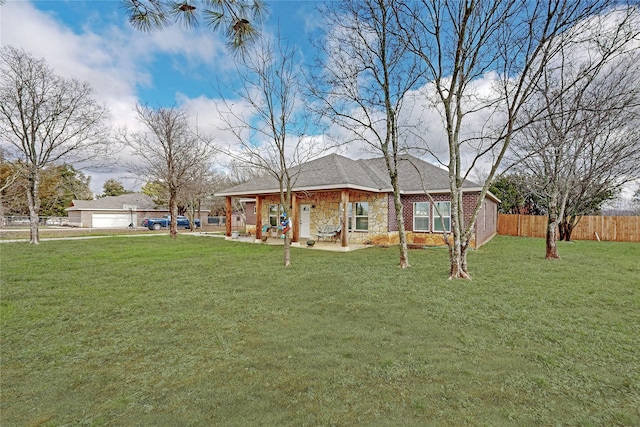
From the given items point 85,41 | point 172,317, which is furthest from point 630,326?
point 85,41

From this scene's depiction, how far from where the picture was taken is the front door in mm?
15414

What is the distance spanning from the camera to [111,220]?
105 ft

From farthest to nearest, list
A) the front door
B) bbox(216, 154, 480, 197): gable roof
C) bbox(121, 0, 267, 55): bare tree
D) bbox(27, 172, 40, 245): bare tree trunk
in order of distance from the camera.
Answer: the front door < bbox(27, 172, 40, 245): bare tree trunk < bbox(216, 154, 480, 197): gable roof < bbox(121, 0, 267, 55): bare tree

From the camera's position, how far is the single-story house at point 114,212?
103 feet

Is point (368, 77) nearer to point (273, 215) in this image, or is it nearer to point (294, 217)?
point (294, 217)

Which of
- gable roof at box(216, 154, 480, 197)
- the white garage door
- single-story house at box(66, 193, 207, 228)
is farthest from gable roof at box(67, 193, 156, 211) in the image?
gable roof at box(216, 154, 480, 197)

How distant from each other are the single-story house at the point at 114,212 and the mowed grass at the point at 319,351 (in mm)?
29313

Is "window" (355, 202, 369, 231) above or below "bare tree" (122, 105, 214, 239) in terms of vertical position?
below

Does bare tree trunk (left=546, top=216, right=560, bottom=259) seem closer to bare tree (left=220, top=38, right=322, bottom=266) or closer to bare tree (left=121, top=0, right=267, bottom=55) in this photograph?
bare tree (left=220, top=38, right=322, bottom=266)

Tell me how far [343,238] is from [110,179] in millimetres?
50105

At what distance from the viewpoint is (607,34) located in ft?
19.4

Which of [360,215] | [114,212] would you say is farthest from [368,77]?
[114,212]

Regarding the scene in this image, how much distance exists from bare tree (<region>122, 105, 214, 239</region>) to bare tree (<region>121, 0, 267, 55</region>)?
14.0 metres

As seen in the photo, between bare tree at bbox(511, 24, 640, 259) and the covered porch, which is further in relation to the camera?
the covered porch
